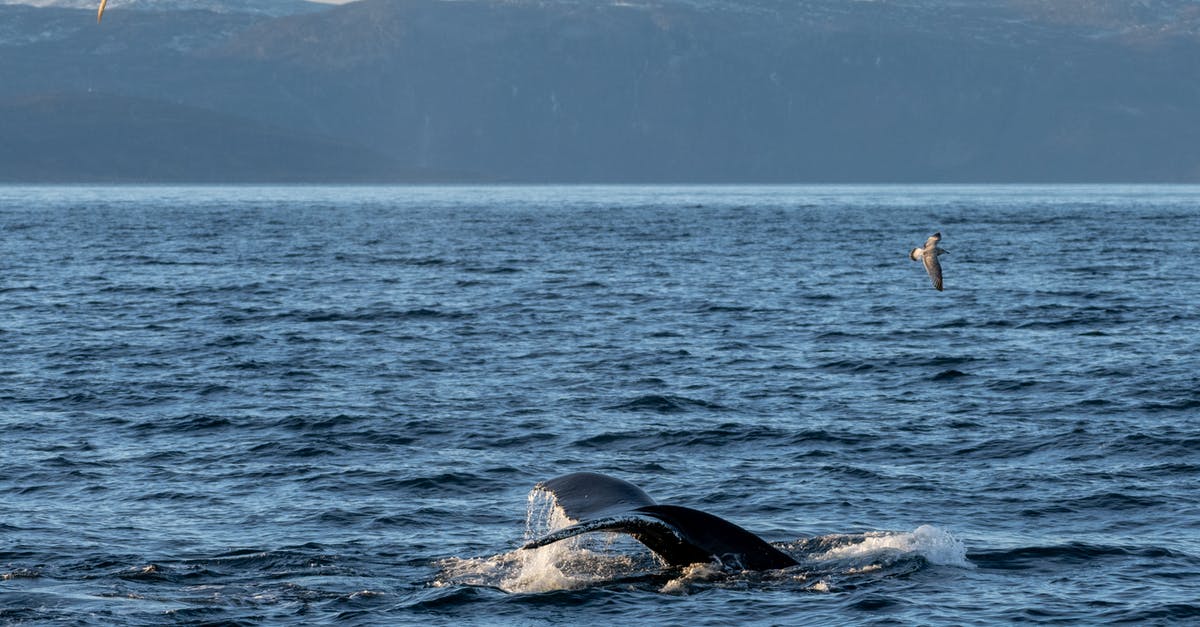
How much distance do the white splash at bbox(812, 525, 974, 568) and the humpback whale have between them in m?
1.16

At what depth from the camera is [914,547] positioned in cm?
1653

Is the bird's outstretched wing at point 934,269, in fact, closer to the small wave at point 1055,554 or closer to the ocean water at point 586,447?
the ocean water at point 586,447

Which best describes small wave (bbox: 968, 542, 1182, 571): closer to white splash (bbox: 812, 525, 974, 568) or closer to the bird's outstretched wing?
white splash (bbox: 812, 525, 974, 568)

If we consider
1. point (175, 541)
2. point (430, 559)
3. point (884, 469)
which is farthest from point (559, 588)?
point (884, 469)

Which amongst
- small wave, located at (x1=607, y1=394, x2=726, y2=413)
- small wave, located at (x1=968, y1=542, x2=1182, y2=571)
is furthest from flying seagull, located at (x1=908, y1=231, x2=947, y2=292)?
small wave, located at (x1=968, y1=542, x2=1182, y2=571)

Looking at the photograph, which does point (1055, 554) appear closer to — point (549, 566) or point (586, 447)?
point (549, 566)

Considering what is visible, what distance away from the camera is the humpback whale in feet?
44.0

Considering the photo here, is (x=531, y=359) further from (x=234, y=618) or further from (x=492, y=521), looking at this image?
(x=234, y=618)

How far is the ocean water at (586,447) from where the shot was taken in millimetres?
15172

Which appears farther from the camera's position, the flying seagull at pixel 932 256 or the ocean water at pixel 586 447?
the flying seagull at pixel 932 256

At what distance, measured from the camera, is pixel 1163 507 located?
61.7 feet

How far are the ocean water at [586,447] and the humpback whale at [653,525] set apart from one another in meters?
0.24

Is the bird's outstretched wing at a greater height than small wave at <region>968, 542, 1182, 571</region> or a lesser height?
greater

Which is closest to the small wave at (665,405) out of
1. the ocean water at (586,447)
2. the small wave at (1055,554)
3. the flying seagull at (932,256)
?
the ocean water at (586,447)
